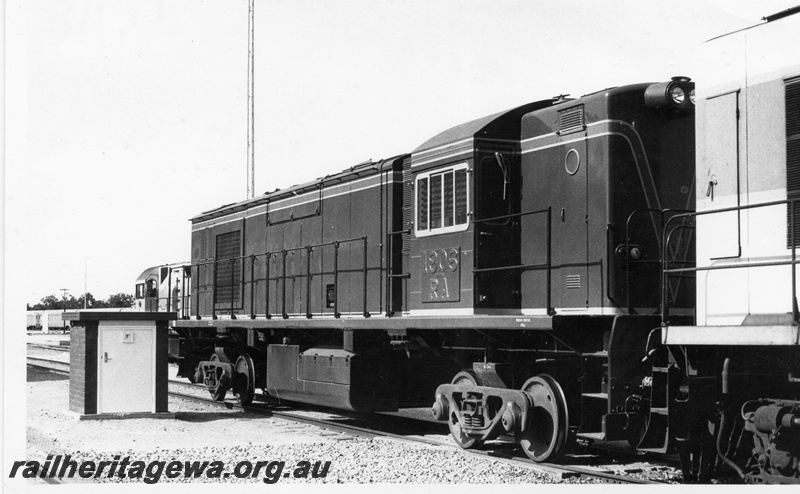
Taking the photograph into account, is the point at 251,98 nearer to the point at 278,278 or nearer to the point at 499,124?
the point at 278,278

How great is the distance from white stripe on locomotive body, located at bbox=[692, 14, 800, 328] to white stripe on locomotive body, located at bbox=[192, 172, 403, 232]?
5.10 m

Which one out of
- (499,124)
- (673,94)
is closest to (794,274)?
(673,94)

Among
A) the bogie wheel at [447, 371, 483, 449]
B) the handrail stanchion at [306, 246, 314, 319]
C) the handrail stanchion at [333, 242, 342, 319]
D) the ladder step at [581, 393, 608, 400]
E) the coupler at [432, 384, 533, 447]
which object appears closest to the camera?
the ladder step at [581, 393, 608, 400]

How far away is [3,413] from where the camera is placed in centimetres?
753

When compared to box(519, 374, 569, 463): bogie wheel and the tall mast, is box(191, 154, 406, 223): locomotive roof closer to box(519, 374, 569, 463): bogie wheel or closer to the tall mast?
the tall mast

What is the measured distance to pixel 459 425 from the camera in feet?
32.6

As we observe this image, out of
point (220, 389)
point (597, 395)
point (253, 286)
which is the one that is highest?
point (253, 286)

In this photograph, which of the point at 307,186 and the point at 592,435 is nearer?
the point at 592,435

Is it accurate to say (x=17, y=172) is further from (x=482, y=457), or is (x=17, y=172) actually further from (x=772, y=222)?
(x=772, y=222)

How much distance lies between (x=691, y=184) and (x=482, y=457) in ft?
12.3

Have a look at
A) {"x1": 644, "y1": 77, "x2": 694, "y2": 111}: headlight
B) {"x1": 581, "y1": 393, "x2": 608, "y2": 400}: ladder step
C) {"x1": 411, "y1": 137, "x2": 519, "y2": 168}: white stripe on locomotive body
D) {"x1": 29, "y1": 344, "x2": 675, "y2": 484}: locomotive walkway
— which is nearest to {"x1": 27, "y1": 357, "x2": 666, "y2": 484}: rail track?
{"x1": 29, "y1": 344, "x2": 675, "y2": 484}: locomotive walkway

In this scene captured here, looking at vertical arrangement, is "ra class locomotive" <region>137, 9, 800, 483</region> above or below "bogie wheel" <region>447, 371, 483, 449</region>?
above

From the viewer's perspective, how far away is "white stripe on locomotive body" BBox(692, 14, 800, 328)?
270 inches

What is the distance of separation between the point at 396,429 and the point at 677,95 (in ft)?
21.2
